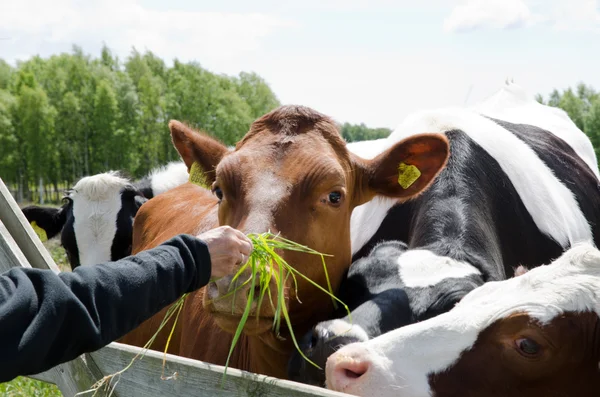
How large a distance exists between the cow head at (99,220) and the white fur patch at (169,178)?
1.98 feet

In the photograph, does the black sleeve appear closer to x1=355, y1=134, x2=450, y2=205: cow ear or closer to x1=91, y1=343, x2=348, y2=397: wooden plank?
x1=91, y1=343, x2=348, y2=397: wooden plank

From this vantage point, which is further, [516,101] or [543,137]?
[516,101]

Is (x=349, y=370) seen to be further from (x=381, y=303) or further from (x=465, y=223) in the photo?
(x=465, y=223)

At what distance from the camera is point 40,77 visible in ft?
227

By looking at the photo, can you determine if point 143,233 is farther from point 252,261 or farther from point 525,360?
point 525,360

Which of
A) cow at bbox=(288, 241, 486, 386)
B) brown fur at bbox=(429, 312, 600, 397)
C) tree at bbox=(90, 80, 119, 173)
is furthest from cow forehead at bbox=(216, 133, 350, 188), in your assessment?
tree at bbox=(90, 80, 119, 173)

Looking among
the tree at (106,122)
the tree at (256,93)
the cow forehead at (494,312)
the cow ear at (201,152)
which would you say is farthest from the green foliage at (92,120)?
→ the cow forehead at (494,312)

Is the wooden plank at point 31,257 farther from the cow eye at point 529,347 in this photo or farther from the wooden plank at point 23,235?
the cow eye at point 529,347

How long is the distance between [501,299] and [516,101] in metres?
5.57

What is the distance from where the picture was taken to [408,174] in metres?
3.78

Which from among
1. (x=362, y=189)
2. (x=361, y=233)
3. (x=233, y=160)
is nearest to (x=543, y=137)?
Result: (x=361, y=233)

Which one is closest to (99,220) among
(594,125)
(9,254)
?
(9,254)

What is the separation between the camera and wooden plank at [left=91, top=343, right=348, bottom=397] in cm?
196

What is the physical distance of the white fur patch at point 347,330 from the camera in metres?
2.94
